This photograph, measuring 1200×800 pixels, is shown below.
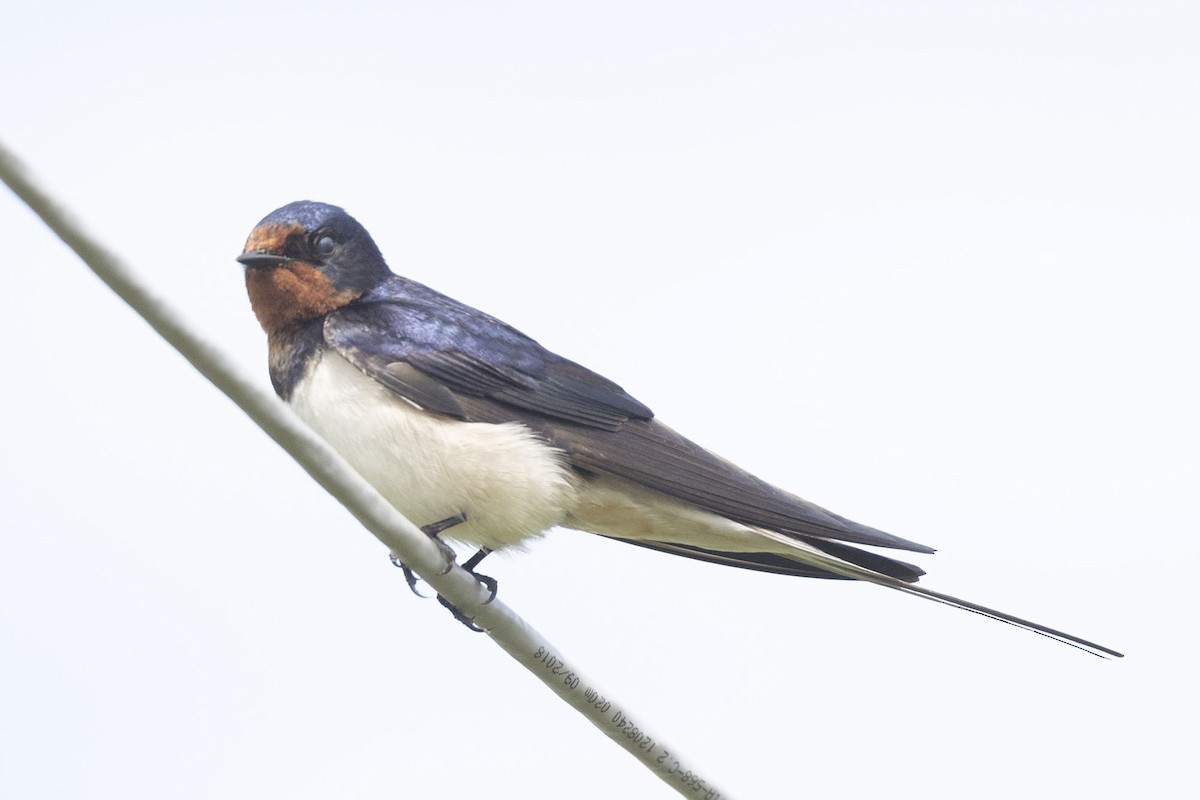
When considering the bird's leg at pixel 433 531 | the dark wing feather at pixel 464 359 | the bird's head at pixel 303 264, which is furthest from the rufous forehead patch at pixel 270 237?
the bird's leg at pixel 433 531

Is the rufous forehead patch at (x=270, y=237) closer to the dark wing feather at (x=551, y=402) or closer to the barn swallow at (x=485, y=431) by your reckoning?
the barn swallow at (x=485, y=431)

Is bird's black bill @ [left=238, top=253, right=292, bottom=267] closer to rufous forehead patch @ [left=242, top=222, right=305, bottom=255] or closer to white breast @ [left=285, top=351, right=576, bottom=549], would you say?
rufous forehead patch @ [left=242, top=222, right=305, bottom=255]

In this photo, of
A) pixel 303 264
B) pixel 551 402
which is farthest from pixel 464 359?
pixel 303 264

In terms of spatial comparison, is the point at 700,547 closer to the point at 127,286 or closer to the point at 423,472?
the point at 423,472

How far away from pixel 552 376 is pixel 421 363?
265 mm

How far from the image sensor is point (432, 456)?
2729mm

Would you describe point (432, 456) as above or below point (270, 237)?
below

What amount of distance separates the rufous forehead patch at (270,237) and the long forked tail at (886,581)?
3.20ft

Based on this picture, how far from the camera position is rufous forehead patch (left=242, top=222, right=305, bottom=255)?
2883mm

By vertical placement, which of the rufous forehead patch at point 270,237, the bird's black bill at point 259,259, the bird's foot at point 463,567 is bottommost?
the bird's foot at point 463,567

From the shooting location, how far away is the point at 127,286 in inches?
51.3

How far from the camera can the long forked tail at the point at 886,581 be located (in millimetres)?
2143

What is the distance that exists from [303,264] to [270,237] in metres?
0.08

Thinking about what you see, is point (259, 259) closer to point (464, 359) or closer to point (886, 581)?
point (464, 359)
